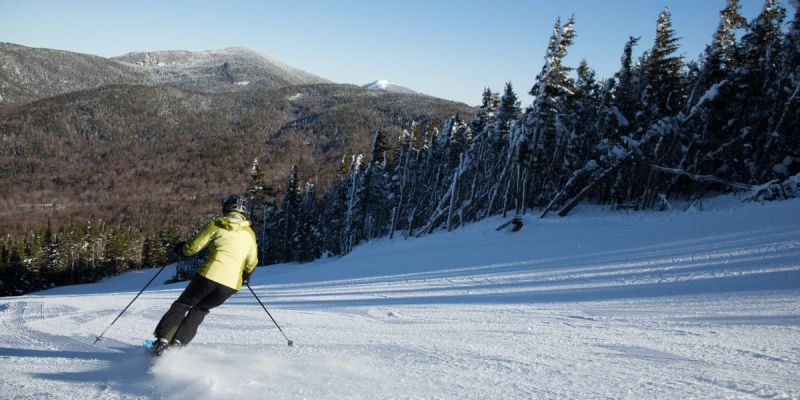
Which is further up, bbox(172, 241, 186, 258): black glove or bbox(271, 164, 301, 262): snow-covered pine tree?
bbox(172, 241, 186, 258): black glove

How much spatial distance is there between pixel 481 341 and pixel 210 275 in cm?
307

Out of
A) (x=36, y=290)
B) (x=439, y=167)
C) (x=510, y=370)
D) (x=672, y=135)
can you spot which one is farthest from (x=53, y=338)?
(x=36, y=290)

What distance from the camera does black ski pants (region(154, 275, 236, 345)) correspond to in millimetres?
4492

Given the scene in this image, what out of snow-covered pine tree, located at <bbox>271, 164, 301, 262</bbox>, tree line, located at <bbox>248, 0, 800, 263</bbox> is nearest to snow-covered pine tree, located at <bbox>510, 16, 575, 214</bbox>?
tree line, located at <bbox>248, 0, 800, 263</bbox>

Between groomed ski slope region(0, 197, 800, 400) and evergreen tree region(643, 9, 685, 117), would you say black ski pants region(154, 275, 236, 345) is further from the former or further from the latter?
evergreen tree region(643, 9, 685, 117)

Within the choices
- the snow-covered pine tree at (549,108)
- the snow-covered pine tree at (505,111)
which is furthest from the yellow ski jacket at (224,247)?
the snow-covered pine tree at (505,111)

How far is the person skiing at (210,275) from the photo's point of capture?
4527 mm

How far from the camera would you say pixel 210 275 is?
15.1 feet

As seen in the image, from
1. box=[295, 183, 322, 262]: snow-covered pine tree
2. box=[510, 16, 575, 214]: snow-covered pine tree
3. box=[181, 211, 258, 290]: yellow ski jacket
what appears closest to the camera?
box=[181, 211, 258, 290]: yellow ski jacket

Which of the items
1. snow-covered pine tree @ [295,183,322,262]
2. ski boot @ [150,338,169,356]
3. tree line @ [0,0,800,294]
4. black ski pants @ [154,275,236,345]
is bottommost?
snow-covered pine tree @ [295,183,322,262]

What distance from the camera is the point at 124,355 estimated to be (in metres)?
4.71

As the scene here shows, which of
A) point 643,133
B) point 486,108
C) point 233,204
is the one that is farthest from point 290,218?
point 233,204

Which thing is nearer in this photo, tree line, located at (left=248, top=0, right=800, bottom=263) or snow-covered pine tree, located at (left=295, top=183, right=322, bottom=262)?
tree line, located at (left=248, top=0, right=800, bottom=263)

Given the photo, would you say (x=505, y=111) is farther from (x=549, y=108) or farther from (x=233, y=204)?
(x=233, y=204)
